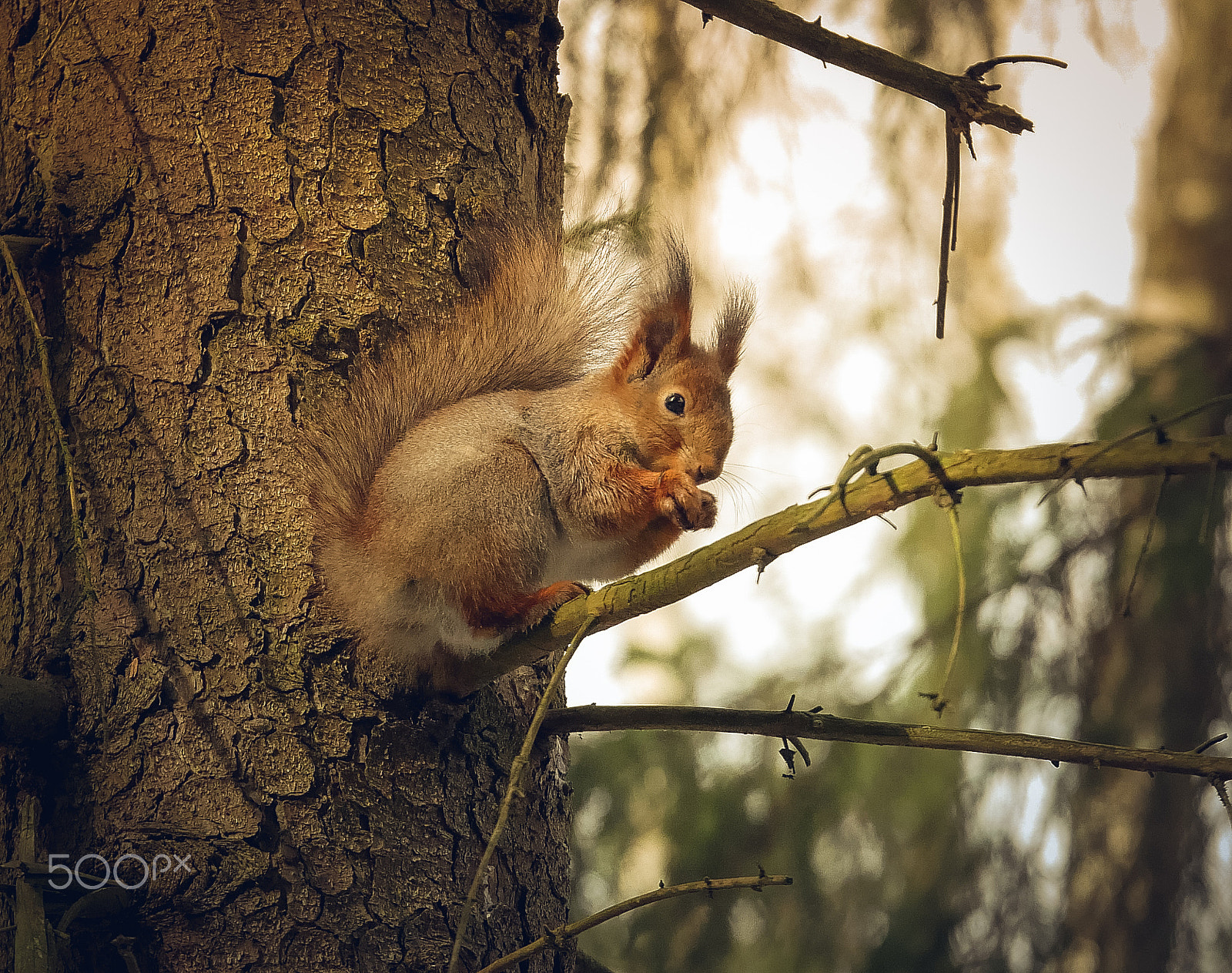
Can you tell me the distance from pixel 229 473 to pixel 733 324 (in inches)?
26.2

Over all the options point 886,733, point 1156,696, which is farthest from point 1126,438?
point 1156,696

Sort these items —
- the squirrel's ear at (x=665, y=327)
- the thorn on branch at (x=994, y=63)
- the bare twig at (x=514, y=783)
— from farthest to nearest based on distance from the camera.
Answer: the squirrel's ear at (x=665, y=327)
the thorn on branch at (x=994, y=63)
the bare twig at (x=514, y=783)

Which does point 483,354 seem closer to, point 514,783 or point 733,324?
point 733,324

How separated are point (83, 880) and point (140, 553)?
1.06 ft

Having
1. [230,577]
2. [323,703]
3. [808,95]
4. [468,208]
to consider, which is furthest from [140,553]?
[808,95]

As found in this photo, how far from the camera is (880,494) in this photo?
2.32 feet

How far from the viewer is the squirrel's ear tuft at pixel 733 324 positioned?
4.44ft

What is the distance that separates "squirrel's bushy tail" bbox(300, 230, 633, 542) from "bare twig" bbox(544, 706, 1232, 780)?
0.34 metres

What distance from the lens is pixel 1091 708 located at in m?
1.83

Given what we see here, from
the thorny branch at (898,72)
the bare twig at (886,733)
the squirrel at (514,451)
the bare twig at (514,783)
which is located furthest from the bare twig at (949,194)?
the bare twig at (514,783)

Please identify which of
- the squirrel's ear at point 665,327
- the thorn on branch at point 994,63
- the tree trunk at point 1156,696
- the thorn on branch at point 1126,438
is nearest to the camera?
the thorn on branch at point 1126,438

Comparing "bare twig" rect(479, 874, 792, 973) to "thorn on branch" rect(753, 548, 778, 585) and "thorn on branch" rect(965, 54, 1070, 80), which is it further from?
"thorn on branch" rect(965, 54, 1070, 80)

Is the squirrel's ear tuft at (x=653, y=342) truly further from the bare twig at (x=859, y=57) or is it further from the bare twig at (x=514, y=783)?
the bare twig at (x=514, y=783)

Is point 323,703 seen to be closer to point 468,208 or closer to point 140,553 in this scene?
point 140,553
